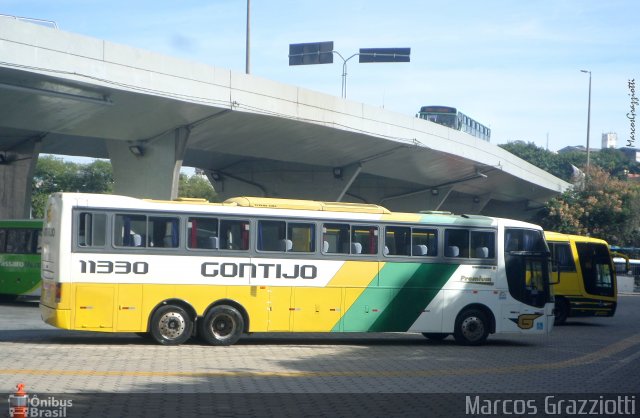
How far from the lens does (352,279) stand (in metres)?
18.6

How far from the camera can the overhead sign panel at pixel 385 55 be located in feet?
165

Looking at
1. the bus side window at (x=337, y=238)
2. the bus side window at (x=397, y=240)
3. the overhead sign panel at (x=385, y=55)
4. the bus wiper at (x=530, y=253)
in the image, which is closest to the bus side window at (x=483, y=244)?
the bus wiper at (x=530, y=253)

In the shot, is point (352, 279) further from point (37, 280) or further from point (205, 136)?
point (205, 136)

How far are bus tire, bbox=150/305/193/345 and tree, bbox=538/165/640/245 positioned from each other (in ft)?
143

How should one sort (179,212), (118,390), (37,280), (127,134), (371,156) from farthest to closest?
1. (371,156)
2. (127,134)
3. (37,280)
4. (179,212)
5. (118,390)

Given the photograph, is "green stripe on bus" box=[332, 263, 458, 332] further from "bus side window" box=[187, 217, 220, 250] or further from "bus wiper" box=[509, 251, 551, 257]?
"bus side window" box=[187, 217, 220, 250]

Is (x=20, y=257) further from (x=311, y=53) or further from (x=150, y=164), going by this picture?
(x=311, y=53)

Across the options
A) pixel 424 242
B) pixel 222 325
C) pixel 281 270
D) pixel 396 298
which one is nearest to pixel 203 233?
pixel 281 270

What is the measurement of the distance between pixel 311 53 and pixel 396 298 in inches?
1304

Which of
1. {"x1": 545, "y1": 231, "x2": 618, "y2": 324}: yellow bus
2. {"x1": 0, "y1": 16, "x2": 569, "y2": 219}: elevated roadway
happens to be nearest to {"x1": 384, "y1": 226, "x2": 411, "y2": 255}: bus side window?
{"x1": 545, "y1": 231, "x2": 618, "y2": 324}: yellow bus

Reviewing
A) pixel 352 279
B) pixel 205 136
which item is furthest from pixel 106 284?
pixel 205 136

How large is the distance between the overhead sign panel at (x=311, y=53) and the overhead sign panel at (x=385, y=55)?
213 cm

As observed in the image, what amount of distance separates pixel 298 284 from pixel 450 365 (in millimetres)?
3881

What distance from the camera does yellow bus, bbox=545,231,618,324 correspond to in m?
28.0
